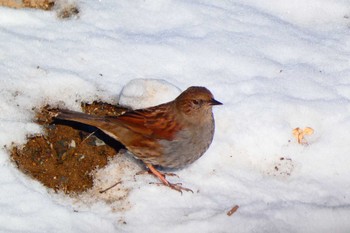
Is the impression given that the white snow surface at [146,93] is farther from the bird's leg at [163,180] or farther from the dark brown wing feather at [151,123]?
the bird's leg at [163,180]

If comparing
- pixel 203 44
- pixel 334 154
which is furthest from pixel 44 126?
pixel 334 154

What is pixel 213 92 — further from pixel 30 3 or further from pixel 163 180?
pixel 30 3

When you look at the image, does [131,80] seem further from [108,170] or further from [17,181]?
[17,181]

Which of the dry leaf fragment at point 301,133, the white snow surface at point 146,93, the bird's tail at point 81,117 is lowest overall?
the dry leaf fragment at point 301,133

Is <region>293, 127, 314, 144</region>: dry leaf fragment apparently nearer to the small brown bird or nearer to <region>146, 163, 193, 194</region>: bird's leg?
the small brown bird

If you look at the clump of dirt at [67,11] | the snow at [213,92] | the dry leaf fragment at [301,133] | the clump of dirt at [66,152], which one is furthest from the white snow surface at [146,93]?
the clump of dirt at [67,11]

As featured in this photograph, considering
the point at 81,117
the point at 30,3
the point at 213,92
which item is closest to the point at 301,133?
the point at 213,92

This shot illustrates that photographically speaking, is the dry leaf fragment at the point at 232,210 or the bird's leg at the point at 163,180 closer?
the dry leaf fragment at the point at 232,210
